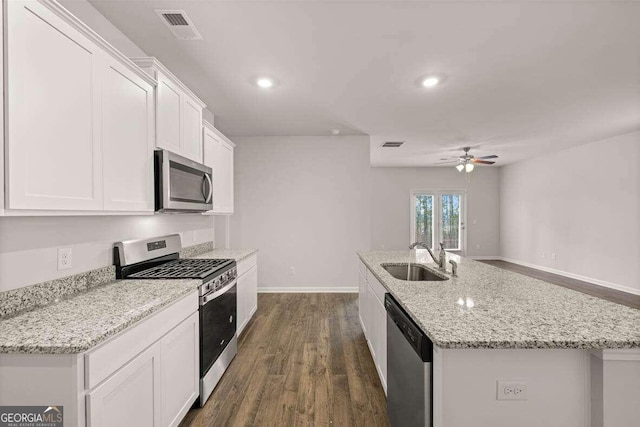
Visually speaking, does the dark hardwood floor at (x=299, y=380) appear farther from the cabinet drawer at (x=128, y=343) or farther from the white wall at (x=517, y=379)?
the white wall at (x=517, y=379)

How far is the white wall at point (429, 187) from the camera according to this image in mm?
8516

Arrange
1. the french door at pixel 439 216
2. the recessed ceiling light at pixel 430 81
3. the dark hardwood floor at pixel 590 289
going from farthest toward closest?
the french door at pixel 439 216 < the dark hardwood floor at pixel 590 289 < the recessed ceiling light at pixel 430 81

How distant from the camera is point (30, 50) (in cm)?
117

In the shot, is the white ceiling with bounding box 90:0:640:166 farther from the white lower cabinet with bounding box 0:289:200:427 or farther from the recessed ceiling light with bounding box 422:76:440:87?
the white lower cabinet with bounding box 0:289:200:427

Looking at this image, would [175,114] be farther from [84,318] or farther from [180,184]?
[84,318]

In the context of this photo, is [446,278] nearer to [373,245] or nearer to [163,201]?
[163,201]

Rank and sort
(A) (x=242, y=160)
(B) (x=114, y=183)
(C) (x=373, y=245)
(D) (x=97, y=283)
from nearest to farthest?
1. (B) (x=114, y=183)
2. (D) (x=97, y=283)
3. (A) (x=242, y=160)
4. (C) (x=373, y=245)

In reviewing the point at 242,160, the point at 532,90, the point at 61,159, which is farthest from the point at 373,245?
the point at 61,159

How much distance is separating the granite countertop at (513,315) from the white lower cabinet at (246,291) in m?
1.77

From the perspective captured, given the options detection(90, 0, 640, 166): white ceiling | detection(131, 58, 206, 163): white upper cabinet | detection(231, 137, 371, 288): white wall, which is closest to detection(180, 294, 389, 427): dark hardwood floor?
detection(231, 137, 371, 288): white wall

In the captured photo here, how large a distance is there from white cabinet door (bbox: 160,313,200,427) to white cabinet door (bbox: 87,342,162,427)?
0.23 feet

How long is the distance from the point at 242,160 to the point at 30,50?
13.0 ft

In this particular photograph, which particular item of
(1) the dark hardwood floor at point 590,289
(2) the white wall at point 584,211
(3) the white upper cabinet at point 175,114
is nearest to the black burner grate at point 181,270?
(3) the white upper cabinet at point 175,114

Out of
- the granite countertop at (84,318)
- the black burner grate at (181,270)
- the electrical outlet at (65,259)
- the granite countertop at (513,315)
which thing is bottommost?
the granite countertop at (84,318)
